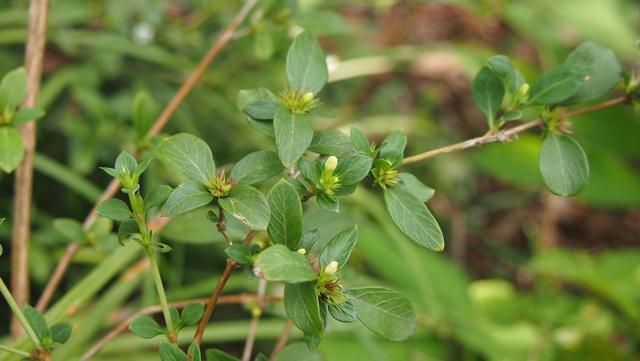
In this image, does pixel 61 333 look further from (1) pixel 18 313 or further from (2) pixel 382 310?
(2) pixel 382 310

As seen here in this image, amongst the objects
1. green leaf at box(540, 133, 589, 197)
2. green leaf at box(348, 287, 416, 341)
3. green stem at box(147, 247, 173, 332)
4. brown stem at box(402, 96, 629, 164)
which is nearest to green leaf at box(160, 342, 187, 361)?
green stem at box(147, 247, 173, 332)

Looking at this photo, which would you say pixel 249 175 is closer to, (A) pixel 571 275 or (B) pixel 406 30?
(A) pixel 571 275

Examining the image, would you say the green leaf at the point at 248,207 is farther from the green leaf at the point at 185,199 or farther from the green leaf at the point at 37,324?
the green leaf at the point at 37,324

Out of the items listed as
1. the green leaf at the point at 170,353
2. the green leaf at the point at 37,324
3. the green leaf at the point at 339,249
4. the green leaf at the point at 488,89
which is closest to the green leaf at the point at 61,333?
the green leaf at the point at 37,324

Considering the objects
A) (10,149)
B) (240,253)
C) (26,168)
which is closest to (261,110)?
(240,253)

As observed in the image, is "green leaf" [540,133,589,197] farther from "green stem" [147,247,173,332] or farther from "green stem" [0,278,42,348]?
"green stem" [0,278,42,348]
